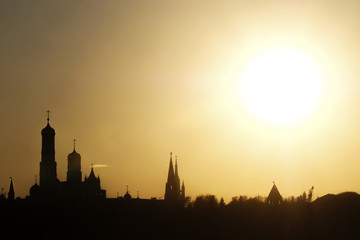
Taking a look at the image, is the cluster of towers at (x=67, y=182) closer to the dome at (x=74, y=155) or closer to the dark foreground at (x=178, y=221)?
the dome at (x=74, y=155)

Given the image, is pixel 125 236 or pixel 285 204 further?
pixel 285 204

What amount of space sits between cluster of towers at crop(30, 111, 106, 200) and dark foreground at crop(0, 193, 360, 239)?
90.4 feet

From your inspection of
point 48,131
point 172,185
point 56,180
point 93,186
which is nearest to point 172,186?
point 172,185

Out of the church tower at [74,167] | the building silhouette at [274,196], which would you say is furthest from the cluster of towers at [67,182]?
the building silhouette at [274,196]

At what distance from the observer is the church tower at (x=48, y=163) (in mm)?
180337

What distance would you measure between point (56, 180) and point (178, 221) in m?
60.0

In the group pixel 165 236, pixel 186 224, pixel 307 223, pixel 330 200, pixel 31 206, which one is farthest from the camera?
pixel 330 200

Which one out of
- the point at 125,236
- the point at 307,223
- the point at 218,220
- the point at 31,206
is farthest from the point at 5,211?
the point at 307,223

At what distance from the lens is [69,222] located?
124 m

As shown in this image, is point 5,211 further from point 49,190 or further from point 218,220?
point 49,190

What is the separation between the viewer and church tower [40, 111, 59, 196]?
180337 mm

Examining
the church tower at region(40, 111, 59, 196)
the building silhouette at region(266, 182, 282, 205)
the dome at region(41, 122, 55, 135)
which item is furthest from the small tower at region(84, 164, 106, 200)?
the building silhouette at region(266, 182, 282, 205)

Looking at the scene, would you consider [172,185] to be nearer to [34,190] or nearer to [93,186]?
[93,186]

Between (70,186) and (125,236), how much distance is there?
65.1 meters
